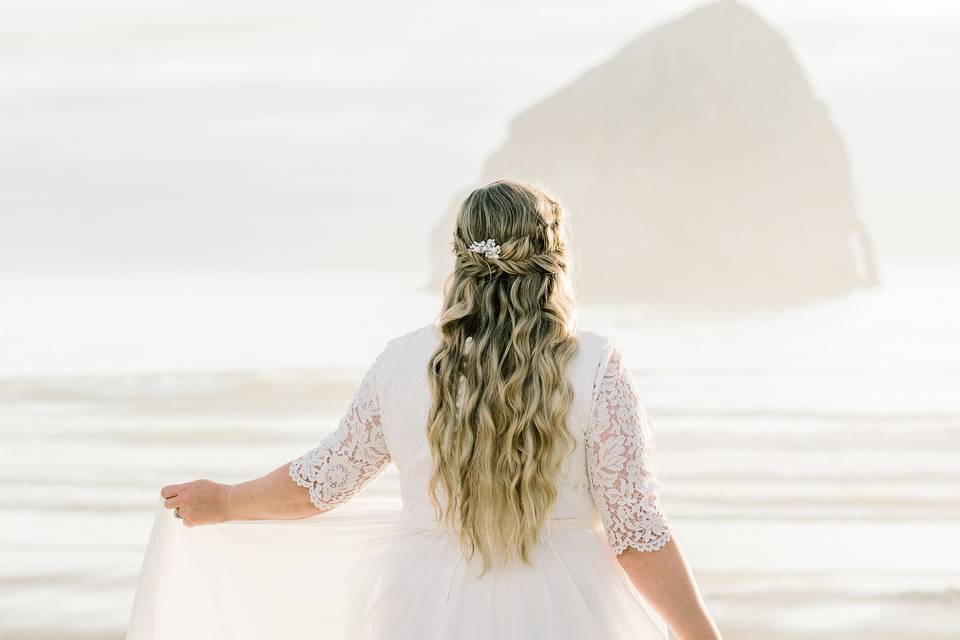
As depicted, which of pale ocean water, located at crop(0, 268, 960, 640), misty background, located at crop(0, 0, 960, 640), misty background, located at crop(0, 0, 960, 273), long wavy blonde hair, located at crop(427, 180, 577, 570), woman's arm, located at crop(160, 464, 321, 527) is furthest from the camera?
misty background, located at crop(0, 0, 960, 273)

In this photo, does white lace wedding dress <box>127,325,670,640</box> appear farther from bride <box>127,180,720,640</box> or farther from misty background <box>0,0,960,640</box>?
misty background <box>0,0,960,640</box>

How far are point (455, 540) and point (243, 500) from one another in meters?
0.45

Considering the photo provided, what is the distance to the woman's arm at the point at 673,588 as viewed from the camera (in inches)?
68.1

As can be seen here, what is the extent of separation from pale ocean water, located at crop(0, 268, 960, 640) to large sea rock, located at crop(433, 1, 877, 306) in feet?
54.6

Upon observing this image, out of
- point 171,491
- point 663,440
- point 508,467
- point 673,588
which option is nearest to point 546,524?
point 508,467

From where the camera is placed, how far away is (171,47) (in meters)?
39.5

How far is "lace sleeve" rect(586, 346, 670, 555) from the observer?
1.64m

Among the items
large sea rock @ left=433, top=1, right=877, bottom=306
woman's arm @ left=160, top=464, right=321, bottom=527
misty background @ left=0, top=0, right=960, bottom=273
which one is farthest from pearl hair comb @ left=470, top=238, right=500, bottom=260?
large sea rock @ left=433, top=1, right=877, bottom=306

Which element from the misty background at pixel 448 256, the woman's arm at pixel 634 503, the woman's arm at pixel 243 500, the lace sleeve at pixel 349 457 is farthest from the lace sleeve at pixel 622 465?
the misty background at pixel 448 256

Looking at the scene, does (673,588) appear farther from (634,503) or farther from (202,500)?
(202,500)

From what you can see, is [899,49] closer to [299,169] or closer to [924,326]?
[924,326]

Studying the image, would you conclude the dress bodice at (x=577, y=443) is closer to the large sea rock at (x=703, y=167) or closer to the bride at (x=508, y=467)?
the bride at (x=508, y=467)

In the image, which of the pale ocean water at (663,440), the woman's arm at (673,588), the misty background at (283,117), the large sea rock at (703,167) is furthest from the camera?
the large sea rock at (703,167)

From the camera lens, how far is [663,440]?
10578 mm
